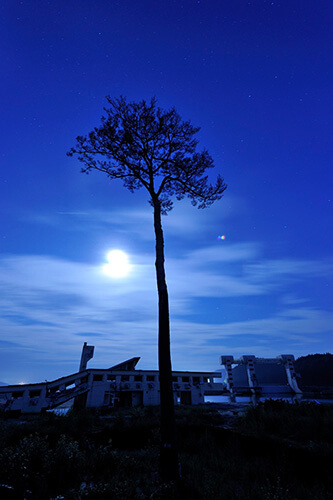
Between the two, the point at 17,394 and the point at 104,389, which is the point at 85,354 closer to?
the point at 104,389

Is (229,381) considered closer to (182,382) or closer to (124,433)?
(182,382)

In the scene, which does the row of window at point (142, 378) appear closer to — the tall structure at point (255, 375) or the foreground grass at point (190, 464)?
the tall structure at point (255, 375)

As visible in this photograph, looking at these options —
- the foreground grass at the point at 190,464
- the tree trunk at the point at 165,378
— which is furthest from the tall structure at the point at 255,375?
the tree trunk at the point at 165,378

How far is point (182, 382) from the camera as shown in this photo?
3419cm

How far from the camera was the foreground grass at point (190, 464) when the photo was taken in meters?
5.18

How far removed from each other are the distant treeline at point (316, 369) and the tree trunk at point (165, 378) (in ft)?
377

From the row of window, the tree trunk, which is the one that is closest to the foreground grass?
the tree trunk

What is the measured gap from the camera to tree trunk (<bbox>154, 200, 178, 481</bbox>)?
6.11 meters

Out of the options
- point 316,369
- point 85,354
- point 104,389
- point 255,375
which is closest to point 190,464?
point 104,389

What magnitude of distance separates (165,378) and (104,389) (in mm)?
26937

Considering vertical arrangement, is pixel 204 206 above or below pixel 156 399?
above

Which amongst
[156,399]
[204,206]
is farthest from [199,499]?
[156,399]

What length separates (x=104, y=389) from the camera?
28.9 metres

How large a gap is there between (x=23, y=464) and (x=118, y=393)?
99.4ft
